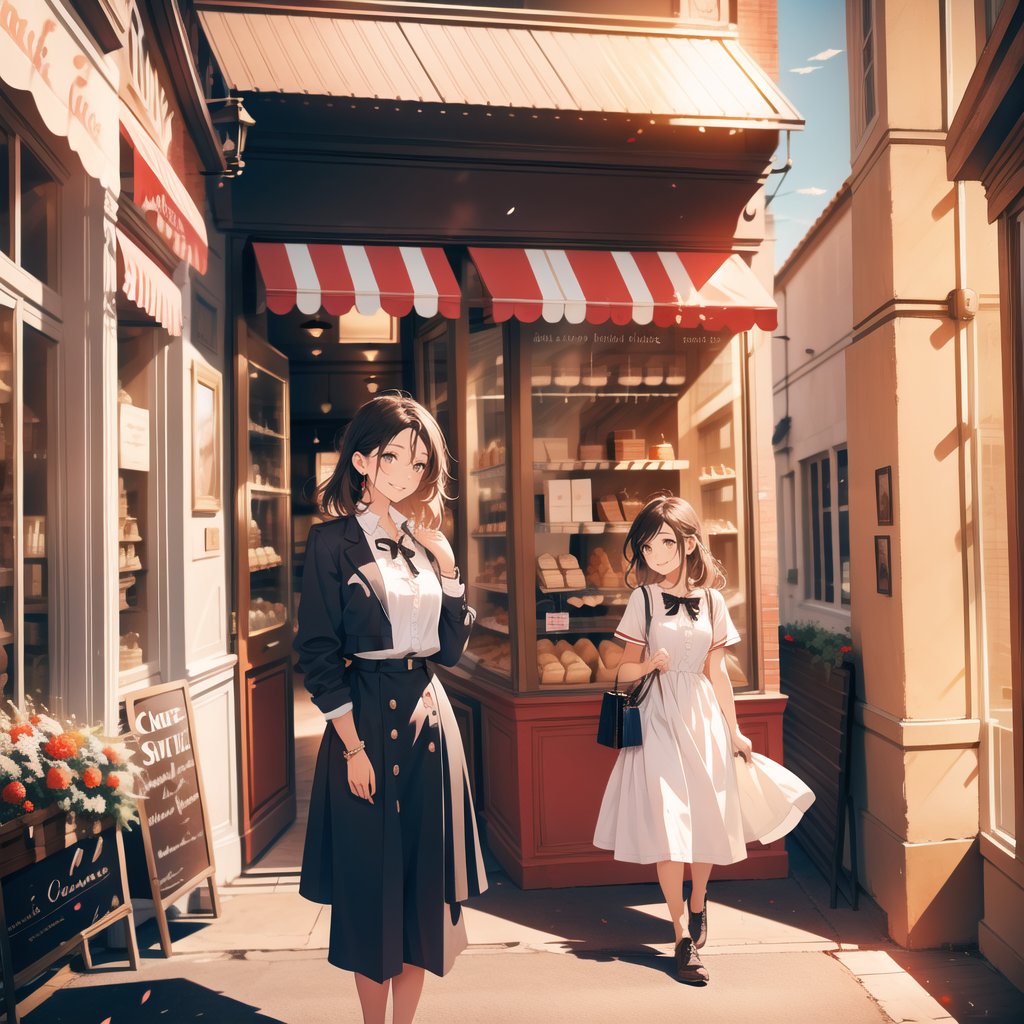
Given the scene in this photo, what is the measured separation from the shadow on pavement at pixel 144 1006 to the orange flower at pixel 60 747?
42.6 inches

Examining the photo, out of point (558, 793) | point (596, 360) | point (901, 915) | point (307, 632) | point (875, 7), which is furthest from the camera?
point (596, 360)

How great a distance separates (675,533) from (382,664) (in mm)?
1620

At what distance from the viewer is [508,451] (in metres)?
5.23

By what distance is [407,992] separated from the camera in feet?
9.96

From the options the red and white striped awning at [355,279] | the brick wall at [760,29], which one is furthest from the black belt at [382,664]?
the brick wall at [760,29]

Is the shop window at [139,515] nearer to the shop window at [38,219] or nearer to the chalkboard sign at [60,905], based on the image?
the shop window at [38,219]

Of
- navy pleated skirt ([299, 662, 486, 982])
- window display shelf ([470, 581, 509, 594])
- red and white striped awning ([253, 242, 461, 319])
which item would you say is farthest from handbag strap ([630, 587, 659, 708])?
red and white striped awning ([253, 242, 461, 319])

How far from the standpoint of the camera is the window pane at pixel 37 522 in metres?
3.52

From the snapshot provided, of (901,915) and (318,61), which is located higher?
(318,61)

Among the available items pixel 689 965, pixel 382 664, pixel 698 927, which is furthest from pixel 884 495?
pixel 382 664

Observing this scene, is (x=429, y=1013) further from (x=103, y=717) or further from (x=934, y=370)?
(x=934, y=370)

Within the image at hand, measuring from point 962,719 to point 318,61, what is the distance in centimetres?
497

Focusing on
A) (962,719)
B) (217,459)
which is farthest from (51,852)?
(962,719)

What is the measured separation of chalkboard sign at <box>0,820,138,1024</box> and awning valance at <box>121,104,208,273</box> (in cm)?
253
